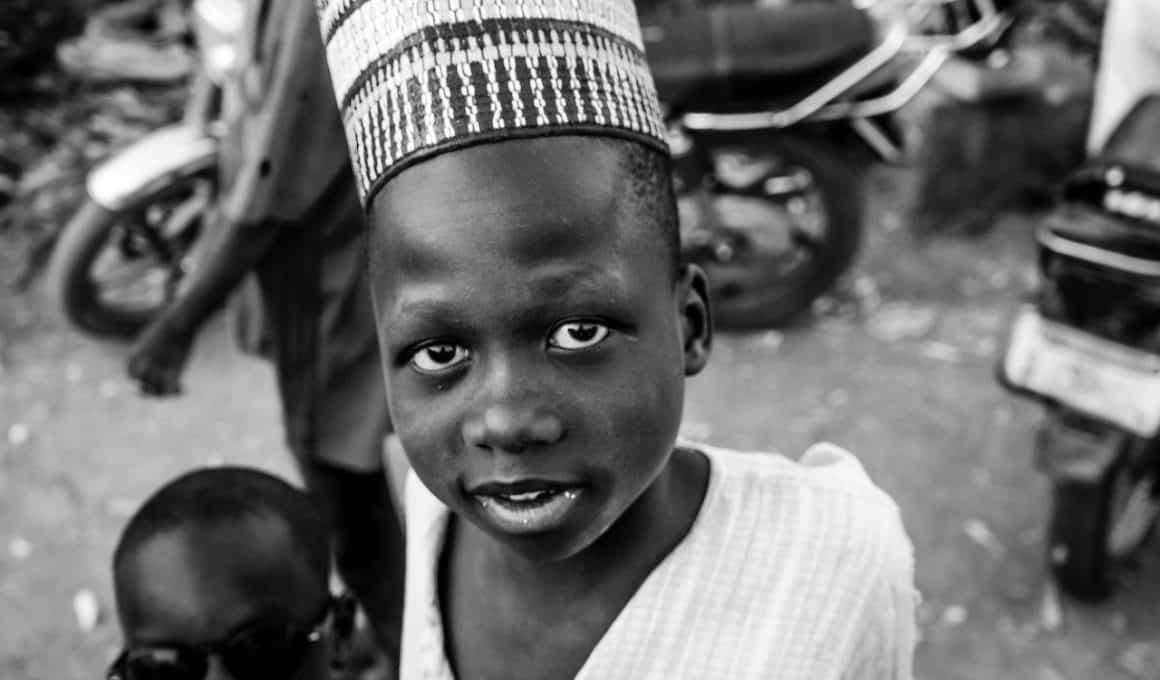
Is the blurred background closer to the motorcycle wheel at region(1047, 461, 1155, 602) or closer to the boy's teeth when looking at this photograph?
the motorcycle wheel at region(1047, 461, 1155, 602)

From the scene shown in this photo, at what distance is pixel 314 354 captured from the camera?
2342 mm

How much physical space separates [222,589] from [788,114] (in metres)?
3.01

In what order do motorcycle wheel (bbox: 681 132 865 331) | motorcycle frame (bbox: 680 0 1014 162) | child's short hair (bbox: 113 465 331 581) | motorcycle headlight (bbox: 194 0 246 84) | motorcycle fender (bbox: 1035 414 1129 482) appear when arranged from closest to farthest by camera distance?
child's short hair (bbox: 113 465 331 581)
motorcycle fender (bbox: 1035 414 1129 482)
motorcycle headlight (bbox: 194 0 246 84)
motorcycle frame (bbox: 680 0 1014 162)
motorcycle wheel (bbox: 681 132 865 331)

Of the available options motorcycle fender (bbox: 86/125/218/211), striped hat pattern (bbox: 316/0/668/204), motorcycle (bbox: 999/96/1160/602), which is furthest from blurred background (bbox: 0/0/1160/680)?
striped hat pattern (bbox: 316/0/668/204)

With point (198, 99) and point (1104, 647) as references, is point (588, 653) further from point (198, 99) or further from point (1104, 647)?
point (198, 99)

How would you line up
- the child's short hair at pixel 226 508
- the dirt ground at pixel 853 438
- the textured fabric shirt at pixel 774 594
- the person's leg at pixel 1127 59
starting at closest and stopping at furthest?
the textured fabric shirt at pixel 774 594
the child's short hair at pixel 226 508
the dirt ground at pixel 853 438
the person's leg at pixel 1127 59

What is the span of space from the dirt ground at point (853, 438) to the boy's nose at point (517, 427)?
225 cm

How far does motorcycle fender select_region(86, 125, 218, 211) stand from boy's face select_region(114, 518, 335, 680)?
2320mm

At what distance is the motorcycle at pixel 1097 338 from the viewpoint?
252 cm

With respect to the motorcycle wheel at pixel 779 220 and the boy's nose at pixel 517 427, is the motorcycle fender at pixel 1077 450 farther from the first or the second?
the boy's nose at pixel 517 427

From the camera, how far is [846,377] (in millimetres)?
4129

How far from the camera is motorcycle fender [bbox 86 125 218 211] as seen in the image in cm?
376

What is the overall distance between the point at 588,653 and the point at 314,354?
1.26m

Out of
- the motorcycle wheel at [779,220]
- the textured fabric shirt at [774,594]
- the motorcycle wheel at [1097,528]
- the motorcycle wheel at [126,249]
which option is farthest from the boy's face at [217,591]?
the motorcycle wheel at [779,220]
